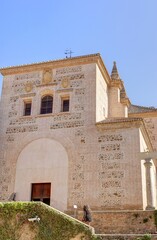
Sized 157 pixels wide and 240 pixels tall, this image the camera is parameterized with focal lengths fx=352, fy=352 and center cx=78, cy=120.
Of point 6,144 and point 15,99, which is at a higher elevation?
point 15,99

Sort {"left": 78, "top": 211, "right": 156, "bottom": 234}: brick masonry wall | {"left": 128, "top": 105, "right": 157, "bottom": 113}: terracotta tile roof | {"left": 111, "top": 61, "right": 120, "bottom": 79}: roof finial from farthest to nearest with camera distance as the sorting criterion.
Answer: {"left": 128, "top": 105, "right": 157, "bottom": 113}: terracotta tile roof, {"left": 111, "top": 61, "right": 120, "bottom": 79}: roof finial, {"left": 78, "top": 211, "right": 156, "bottom": 234}: brick masonry wall

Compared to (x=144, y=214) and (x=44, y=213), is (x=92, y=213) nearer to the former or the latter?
(x=144, y=214)

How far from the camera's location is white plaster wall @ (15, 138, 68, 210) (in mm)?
19625

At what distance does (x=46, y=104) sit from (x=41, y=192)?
18.3 feet

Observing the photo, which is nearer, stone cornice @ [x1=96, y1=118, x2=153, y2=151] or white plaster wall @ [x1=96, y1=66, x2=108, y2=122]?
stone cornice @ [x1=96, y1=118, x2=153, y2=151]

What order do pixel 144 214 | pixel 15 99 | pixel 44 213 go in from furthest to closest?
pixel 15 99
pixel 144 214
pixel 44 213

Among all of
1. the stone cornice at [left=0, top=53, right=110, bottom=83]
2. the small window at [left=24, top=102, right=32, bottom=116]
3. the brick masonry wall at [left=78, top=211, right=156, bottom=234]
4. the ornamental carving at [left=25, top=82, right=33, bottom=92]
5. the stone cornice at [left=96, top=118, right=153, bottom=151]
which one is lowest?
the brick masonry wall at [left=78, top=211, right=156, bottom=234]

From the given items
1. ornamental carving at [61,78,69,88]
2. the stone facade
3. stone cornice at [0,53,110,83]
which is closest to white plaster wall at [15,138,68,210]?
the stone facade

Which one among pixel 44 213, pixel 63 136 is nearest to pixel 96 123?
pixel 63 136

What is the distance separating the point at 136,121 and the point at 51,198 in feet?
21.0

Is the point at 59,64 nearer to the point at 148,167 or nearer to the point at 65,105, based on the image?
the point at 65,105

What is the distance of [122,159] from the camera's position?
63.0ft

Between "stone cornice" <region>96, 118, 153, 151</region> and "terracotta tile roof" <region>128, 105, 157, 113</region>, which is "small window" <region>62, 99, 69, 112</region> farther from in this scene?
"terracotta tile roof" <region>128, 105, 157, 113</region>

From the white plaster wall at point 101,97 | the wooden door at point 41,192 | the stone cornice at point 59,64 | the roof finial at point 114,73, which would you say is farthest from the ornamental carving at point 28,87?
the roof finial at point 114,73
